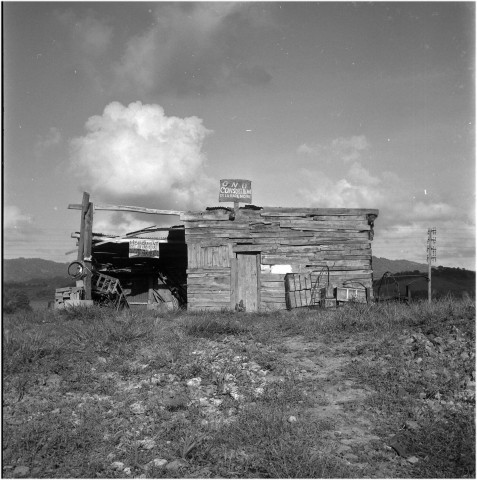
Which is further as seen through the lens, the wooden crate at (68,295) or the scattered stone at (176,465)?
the wooden crate at (68,295)

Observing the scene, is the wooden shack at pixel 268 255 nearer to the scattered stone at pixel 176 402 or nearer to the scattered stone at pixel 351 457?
the scattered stone at pixel 176 402

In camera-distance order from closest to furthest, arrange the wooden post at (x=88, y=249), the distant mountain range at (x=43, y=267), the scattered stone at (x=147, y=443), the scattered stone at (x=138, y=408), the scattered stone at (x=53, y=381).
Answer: the scattered stone at (x=147, y=443)
the scattered stone at (x=138, y=408)
the scattered stone at (x=53, y=381)
the wooden post at (x=88, y=249)
the distant mountain range at (x=43, y=267)

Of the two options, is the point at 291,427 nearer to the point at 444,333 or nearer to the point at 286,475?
the point at 286,475

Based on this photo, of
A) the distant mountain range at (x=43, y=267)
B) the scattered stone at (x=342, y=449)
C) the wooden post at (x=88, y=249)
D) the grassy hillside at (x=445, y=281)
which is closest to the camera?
the scattered stone at (x=342, y=449)

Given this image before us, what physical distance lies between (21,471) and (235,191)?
12.7m

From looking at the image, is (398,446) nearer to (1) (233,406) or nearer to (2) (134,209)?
(1) (233,406)

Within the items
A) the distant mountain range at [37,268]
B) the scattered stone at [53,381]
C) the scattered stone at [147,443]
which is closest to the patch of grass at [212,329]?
the scattered stone at [53,381]

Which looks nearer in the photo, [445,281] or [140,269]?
[140,269]

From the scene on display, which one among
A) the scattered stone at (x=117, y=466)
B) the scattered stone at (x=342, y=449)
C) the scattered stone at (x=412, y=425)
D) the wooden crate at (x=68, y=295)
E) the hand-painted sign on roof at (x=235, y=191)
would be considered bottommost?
the scattered stone at (x=117, y=466)

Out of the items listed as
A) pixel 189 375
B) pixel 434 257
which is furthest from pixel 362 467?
pixel 434 257

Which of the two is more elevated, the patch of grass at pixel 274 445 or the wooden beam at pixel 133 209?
the wooden beam at pixel 133 209

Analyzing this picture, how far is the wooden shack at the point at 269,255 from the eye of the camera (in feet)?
50.0

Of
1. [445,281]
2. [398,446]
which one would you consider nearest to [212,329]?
[398,446]

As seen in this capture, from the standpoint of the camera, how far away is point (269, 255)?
50.8ft
